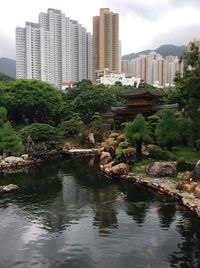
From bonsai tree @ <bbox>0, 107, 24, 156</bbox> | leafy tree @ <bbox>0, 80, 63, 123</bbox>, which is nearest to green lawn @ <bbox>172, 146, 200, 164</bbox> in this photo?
bonsai tree @ <bbox>0, 107, 24, 156</bbox>

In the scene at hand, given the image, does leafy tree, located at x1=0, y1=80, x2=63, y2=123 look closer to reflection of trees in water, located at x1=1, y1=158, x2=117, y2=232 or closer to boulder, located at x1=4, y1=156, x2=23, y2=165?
boulder, located at x1=4, y1=156, x2=23, y2=165

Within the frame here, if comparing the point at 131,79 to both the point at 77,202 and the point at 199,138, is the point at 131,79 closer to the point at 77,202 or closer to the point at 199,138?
the point at 199,138

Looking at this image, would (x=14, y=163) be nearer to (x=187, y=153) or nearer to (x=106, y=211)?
(x=187, y=153)

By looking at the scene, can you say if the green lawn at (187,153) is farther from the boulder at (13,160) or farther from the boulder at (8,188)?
the boulder at (13,160)

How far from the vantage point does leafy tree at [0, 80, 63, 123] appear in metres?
57.5

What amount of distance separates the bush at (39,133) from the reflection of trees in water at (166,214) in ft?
82.9

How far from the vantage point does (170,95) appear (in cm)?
5703

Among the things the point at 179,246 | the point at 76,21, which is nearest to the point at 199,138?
the point at 179,246

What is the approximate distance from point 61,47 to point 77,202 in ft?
419

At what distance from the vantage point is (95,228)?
19.5 metres

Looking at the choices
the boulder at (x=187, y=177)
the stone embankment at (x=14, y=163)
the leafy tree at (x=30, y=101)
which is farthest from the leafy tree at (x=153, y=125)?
the leafy tree at (x=30, y=101)

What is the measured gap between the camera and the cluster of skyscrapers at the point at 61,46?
144 meters

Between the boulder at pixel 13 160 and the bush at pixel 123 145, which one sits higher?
the bush at pixel 123 145

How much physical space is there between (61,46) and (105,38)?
18.2 meters
